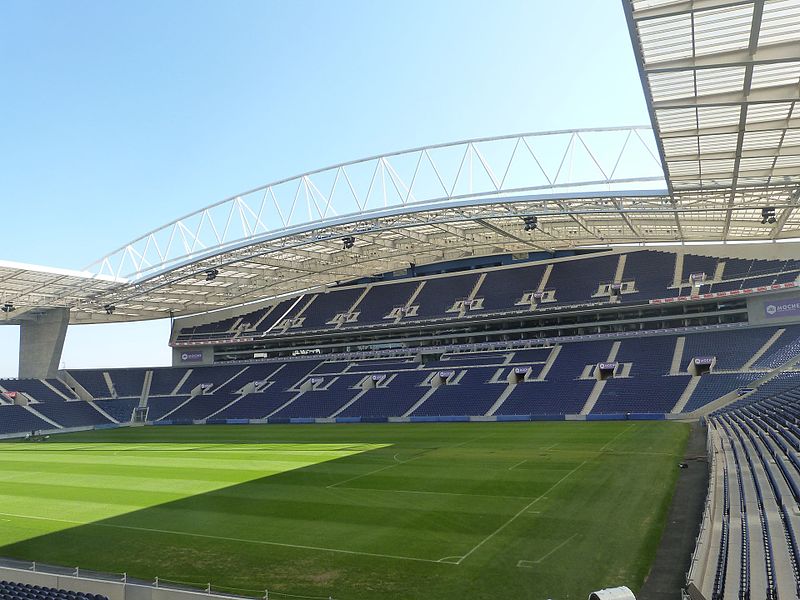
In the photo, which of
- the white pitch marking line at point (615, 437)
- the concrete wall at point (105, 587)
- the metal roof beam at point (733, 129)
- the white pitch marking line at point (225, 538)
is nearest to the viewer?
the concrete wall at point (105, 587)

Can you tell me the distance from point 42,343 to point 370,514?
5434 cm

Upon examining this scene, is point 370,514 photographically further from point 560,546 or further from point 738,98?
point 738,98

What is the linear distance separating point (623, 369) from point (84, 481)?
36.5 m

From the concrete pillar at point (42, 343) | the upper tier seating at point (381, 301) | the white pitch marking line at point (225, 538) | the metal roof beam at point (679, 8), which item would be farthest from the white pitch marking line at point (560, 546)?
the concrete pillar at point (42, 343)

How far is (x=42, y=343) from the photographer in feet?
199

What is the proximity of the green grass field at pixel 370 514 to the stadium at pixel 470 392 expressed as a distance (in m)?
0.13

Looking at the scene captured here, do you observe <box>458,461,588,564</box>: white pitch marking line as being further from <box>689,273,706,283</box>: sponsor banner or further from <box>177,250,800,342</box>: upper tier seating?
<box>177,250,800,342</box>: upper tier seating

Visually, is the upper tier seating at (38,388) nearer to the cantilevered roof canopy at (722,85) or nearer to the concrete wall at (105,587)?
the concrete wall at (105,587)

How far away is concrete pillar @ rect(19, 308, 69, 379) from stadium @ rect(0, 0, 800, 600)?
0.96 feet

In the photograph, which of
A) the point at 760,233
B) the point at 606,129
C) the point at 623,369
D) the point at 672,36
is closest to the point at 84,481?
the point at 672,36

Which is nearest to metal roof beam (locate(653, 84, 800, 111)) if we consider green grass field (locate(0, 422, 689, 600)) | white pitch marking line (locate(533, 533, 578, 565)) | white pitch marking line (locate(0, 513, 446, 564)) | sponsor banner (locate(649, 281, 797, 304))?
green grass field (locate(0, 422, 689, 600))

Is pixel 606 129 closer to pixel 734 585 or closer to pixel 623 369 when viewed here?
pixel 623 369

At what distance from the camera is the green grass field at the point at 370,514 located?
1303cm

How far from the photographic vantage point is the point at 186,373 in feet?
234
